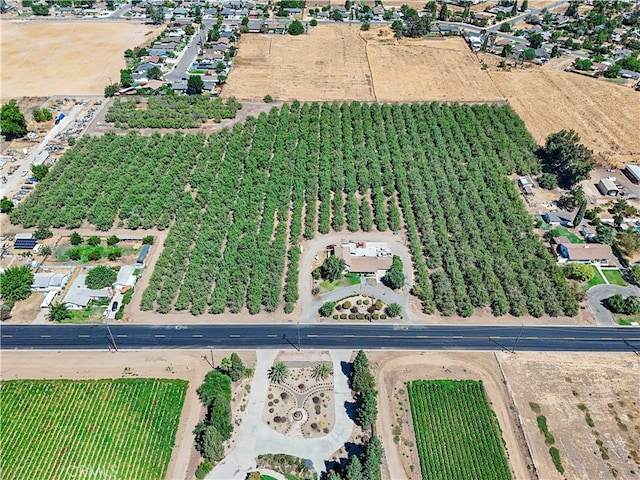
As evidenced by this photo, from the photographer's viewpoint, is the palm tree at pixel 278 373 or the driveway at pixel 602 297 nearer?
the palm tree at pixel 278 373

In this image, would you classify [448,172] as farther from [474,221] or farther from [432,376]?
[432,376]

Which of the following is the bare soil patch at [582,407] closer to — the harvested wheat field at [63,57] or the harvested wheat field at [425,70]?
the harvested wheat field at [425,70]

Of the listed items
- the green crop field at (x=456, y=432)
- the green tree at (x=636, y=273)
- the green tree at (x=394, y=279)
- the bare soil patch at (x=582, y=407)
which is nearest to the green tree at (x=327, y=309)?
the green tree at (x=394, y=279)

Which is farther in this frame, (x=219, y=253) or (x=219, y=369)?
(x=219, y=253)

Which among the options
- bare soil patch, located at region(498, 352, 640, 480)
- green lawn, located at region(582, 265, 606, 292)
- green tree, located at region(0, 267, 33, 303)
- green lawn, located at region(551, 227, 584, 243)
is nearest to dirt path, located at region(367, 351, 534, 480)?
bare soil patch, located at region(498, 352, 640, 480)

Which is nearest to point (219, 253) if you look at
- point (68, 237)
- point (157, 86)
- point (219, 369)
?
point (219, 369)

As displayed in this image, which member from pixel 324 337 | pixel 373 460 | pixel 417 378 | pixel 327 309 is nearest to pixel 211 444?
pixel 373 460

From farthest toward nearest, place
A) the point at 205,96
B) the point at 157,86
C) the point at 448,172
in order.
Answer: the point at 157,86
the point at 205,96
the point at 448,172
